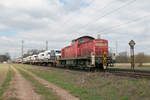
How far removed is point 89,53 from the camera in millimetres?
18094

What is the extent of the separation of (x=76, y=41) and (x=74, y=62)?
2.71m

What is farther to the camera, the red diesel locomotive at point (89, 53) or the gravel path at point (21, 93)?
the red diesel locomotive at point (89, 53)

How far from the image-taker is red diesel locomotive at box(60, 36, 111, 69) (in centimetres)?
1628

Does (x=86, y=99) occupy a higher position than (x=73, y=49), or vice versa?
(x=73, y=49)

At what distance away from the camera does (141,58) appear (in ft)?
130

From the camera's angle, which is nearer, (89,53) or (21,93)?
(21,93)

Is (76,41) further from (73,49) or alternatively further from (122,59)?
(122,59)

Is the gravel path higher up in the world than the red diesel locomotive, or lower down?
lower down

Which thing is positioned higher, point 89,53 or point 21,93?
point 89,53

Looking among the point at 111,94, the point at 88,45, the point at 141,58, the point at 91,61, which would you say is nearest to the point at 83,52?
the point at 88,45

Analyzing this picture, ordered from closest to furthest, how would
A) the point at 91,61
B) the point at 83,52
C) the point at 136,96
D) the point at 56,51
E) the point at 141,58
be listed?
1. the point at 136,96
2. the point at 91,61
3. the point at 83,52
4. the point at 56,51
5. the point at 141,58

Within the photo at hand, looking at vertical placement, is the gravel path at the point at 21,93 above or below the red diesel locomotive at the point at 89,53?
below

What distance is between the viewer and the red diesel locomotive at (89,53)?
16.3 meters

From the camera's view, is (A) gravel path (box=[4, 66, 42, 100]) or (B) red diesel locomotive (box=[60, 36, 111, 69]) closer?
(A) gravel path (box=[4, 66, 42, 100])
